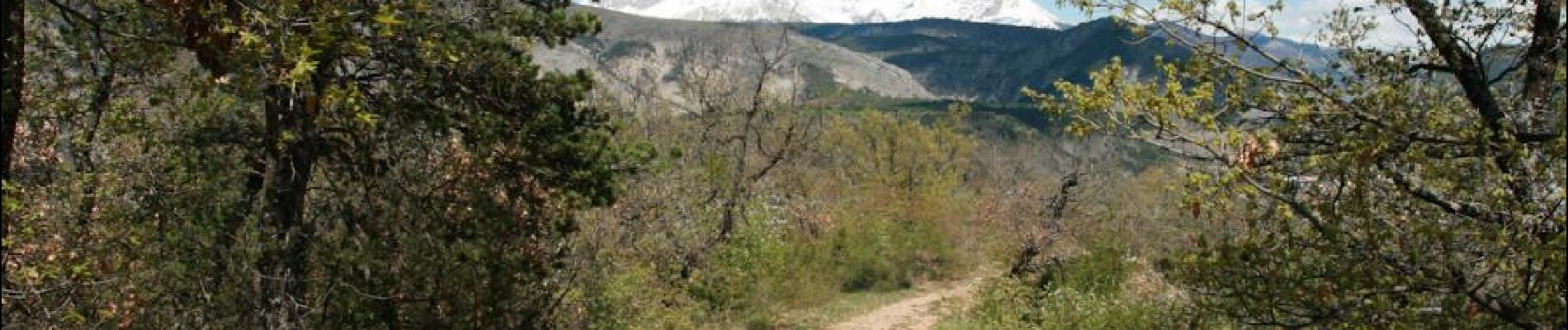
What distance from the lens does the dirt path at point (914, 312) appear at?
878 inches

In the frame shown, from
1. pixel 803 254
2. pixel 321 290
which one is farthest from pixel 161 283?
pixel 803 254

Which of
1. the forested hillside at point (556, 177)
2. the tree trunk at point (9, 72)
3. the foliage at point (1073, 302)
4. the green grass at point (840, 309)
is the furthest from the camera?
the green grass at point (840, 309)

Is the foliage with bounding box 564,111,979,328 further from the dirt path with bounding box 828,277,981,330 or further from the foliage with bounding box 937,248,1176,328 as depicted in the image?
the foliage with bounding box 937,248,1176,328

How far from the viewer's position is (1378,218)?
15.6 ft

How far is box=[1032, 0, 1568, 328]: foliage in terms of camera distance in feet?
14.6

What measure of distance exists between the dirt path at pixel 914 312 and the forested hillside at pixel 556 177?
6.40ft

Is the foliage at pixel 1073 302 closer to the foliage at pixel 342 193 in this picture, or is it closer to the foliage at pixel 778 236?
the foliage at pixel 778 236

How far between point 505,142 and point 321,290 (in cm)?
300

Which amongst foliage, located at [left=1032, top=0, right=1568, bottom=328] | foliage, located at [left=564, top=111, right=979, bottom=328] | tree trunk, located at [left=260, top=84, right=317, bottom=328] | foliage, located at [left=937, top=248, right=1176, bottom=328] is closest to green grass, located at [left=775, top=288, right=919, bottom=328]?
foliage, located at [left=564, top=111, right=979, bottom=328]

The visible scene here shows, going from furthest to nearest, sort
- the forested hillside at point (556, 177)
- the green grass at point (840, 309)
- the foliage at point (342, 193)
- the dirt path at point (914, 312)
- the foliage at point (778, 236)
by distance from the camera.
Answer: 1. the dirt path at point (914, 312)
2. the green grass at point (840, 309)
3. the foliage at point (778, 236)
4. the foliage at point (342, 193)
5. the forested hillside at point (556, 177)

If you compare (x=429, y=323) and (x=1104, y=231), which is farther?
(x=1104, y=231)

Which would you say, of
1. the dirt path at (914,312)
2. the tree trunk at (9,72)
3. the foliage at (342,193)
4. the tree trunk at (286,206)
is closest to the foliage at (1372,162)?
the foliage at (342,193)

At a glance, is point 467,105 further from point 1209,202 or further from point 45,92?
point 1209,202

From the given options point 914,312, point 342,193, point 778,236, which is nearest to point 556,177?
point 342,193
